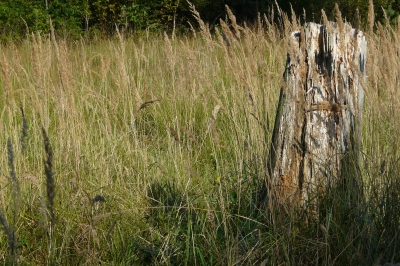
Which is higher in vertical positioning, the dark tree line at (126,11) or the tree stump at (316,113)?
the dark tree line at (126,11)

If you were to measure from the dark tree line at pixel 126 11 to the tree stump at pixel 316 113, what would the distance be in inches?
337

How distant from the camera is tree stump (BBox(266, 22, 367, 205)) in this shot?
261cm

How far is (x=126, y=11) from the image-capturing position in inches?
498

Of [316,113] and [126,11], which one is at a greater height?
[126,11]

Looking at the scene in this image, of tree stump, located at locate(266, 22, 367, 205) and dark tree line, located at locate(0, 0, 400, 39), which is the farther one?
dark tree line, located at locate(0, 0, 400, 39)

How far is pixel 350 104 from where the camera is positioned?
2666 mm

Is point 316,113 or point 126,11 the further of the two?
point 126,11

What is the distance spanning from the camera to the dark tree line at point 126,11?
1180cm

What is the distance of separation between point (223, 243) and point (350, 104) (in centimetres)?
86

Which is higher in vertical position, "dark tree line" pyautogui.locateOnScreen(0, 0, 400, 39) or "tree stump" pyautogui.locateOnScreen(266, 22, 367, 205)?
"dark tree line" pyautogui.locateOnScreen(0, 0, 400, 39)

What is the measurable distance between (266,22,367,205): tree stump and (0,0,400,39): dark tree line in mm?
8568

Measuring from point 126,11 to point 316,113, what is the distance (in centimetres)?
1057

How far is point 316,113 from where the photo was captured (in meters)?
2.62

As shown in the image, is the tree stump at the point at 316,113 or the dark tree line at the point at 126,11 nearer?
the tree stump at the point at 316,113
